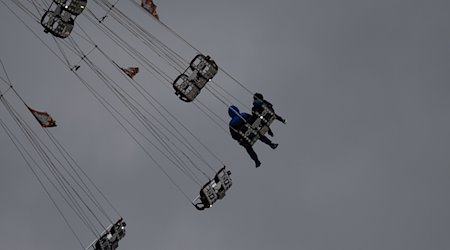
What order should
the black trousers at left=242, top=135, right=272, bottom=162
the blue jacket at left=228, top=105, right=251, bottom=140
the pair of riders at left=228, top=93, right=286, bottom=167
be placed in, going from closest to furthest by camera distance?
1. the pair of riders at left=228, top=93, right=286, bottom=167
2. the blue jacket at left=228, top=105, right=251, bottom=140
3. the black trousers at left=242, top=135, right=272, bottom=162

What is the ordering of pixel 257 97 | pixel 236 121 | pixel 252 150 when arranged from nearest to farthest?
pixel 257 97, pixel 236 121, pixel 252 150

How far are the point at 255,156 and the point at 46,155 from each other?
10786 mm

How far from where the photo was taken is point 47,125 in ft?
141

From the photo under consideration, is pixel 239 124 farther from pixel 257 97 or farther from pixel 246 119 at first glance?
pixel 257 97

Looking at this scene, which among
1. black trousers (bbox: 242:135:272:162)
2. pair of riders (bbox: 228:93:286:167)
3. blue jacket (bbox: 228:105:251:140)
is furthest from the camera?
black trousers (bbox: 242:135:272:162)

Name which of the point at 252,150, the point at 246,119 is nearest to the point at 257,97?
the point at 246,119

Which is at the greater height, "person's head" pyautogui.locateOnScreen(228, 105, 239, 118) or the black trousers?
"person's head" pyautogui.locateOnScreen(228, 105, 239, 118)

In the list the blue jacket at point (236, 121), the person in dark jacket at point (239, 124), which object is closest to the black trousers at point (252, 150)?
the person in dark jacket at point (239, 124)

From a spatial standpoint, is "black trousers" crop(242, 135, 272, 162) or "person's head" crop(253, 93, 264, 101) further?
"black trousers" crop(242, 135, 272, 162)

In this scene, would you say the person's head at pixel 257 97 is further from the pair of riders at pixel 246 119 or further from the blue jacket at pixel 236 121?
the blue jacket at pixel 236 121

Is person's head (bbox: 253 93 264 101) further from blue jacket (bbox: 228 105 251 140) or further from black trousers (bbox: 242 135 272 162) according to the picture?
black trousers (bbox: 242 135 272 162)

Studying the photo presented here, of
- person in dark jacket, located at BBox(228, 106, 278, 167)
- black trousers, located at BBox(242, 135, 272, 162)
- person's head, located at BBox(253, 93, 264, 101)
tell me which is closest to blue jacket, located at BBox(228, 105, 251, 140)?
person in dark jacket, located at BBox(228, 106, 278, 167)

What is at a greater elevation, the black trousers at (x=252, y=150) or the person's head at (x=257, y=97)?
the person's head at (x=257, y=97)

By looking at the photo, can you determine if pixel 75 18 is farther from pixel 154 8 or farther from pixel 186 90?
pixel 186 90
